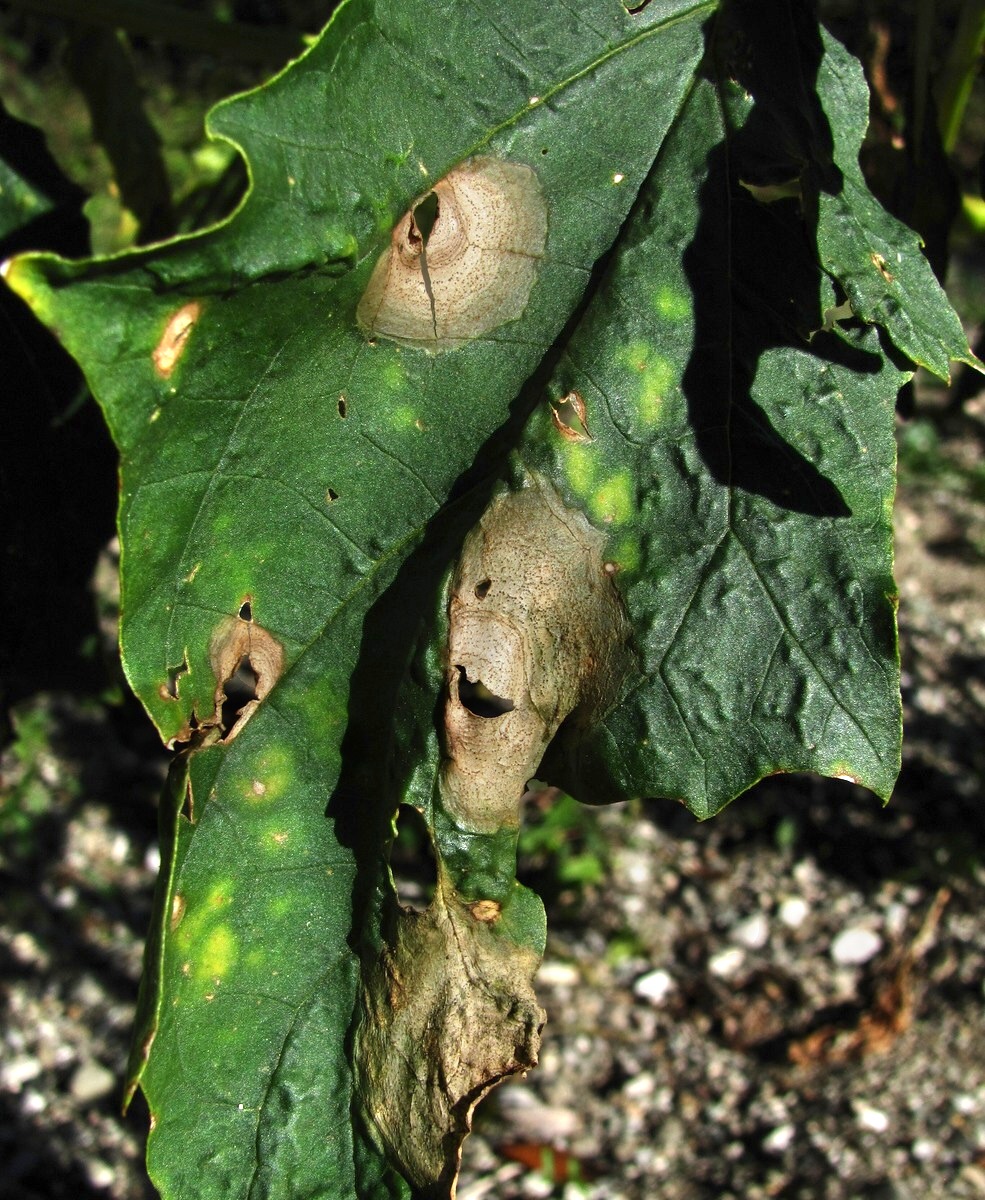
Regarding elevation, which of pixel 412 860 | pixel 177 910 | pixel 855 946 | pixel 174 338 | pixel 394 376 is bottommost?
pixel 855 946

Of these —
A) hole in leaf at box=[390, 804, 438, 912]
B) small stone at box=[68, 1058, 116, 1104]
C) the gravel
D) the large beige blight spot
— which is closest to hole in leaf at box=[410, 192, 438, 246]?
the large beige blight spot

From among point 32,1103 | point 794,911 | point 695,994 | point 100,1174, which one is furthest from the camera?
point 794,911

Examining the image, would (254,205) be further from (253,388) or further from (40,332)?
(40,332)

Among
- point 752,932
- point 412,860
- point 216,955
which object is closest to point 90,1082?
point 412,860

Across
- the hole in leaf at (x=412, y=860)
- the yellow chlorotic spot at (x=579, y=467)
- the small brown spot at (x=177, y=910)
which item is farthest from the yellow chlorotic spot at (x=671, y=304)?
the hole in leaf at (x=412, y=860)

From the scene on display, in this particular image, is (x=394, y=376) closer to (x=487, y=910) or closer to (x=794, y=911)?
(x=487, y=910)

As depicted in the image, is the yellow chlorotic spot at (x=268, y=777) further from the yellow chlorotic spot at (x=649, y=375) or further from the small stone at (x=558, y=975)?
the small stone at (x=558, y=975)

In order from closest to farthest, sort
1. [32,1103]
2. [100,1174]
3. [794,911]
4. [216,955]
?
[216,955] → [100,1174] → [32,1103] → [794,911]
